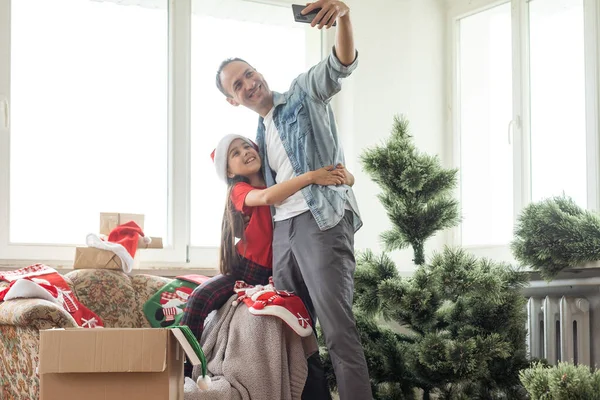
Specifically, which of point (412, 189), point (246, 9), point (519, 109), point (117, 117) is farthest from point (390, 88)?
point (117, 117)

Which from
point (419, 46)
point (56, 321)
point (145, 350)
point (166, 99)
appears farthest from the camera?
point (419, 46)

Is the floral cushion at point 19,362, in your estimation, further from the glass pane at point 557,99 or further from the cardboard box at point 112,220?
the glass pane at point 557,99

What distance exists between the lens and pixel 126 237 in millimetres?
3094

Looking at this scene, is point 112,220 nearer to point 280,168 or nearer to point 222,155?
point 222,155

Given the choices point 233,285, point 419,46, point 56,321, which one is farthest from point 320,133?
point 419,46

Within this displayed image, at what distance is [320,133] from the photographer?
2.60 meters

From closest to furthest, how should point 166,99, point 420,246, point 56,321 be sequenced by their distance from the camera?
point 56,321 → point 420,246 → point 166,99

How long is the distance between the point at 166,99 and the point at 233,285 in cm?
116

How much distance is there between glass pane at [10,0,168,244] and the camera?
329 cm

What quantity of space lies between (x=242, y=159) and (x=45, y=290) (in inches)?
30.0

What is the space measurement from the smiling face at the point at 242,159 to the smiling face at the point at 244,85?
0.47 feet

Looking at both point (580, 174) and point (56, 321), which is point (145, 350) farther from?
point (580, 174)

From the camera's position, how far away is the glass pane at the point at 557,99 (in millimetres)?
3242

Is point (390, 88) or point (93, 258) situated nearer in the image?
point (93, 258)
